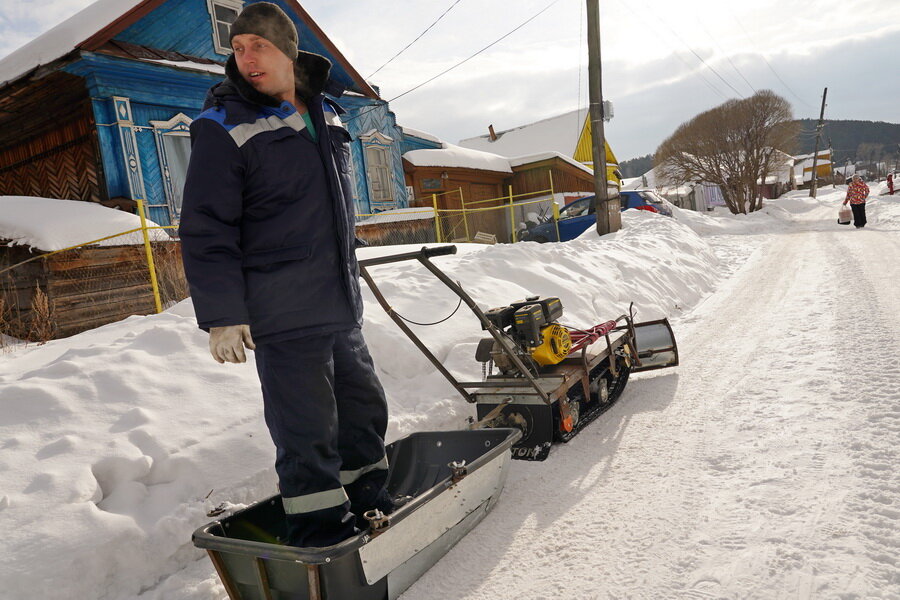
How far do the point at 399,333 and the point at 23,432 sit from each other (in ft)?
8.52

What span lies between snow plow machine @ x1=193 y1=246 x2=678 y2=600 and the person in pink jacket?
14.7 meters

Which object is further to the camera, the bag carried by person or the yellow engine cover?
the bag carried by person

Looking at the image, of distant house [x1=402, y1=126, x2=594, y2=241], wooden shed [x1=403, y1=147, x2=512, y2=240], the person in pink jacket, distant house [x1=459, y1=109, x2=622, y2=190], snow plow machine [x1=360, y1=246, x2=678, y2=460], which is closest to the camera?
snow plow machine [x1=360, y1=246, x2=678, y2=460]

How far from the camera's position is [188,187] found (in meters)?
1.91

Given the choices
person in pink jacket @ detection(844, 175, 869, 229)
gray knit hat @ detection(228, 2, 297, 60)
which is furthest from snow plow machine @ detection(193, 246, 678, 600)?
person in pink jacket @ detection(844, 175, 869, 229)

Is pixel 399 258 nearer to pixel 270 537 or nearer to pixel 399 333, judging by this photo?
pixel 270 537

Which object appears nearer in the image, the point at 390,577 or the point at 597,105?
the point at 390,577

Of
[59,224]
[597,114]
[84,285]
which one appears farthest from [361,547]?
[597,114]

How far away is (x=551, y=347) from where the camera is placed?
3818mm

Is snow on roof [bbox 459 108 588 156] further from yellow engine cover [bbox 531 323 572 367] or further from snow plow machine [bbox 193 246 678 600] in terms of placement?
yellow engine cover [bbox 531 323 572 367]

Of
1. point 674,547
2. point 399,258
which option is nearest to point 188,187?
point 399,258

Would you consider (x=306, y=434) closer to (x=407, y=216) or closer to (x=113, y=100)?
(x=113, y=100)

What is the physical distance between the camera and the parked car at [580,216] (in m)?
14.1

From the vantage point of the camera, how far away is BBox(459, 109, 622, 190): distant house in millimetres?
32500
